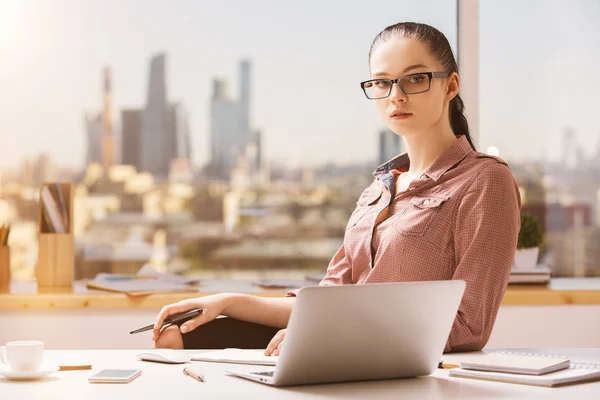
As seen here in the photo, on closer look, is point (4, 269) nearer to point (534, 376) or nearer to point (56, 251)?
point (56, 251)

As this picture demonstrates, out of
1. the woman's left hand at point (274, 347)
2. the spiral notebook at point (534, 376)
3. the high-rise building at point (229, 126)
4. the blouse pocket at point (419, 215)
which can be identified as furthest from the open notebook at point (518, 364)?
the high-rise building at point (229, 126)

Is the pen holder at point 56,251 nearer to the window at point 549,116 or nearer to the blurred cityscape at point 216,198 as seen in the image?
the blurred cityscape at point 216,198

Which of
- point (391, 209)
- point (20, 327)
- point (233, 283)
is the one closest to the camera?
point (391, 209)

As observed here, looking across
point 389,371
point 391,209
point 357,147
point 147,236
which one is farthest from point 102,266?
point 389,371

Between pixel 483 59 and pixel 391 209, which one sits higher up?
pixel 483 59

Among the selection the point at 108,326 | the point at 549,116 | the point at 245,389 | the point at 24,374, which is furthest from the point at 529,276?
the point at 24,374

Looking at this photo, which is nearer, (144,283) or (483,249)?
(483,249)

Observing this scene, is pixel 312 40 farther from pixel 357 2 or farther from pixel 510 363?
pixel 510 363

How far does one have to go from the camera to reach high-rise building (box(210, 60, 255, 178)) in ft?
11.9

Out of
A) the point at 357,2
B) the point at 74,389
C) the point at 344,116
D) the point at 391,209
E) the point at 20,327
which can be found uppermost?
the point at 357,2

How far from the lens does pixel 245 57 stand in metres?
3.61

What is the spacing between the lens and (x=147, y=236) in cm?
361

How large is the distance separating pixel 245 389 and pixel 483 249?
0.71m

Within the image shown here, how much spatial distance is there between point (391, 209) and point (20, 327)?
1.70 metres
